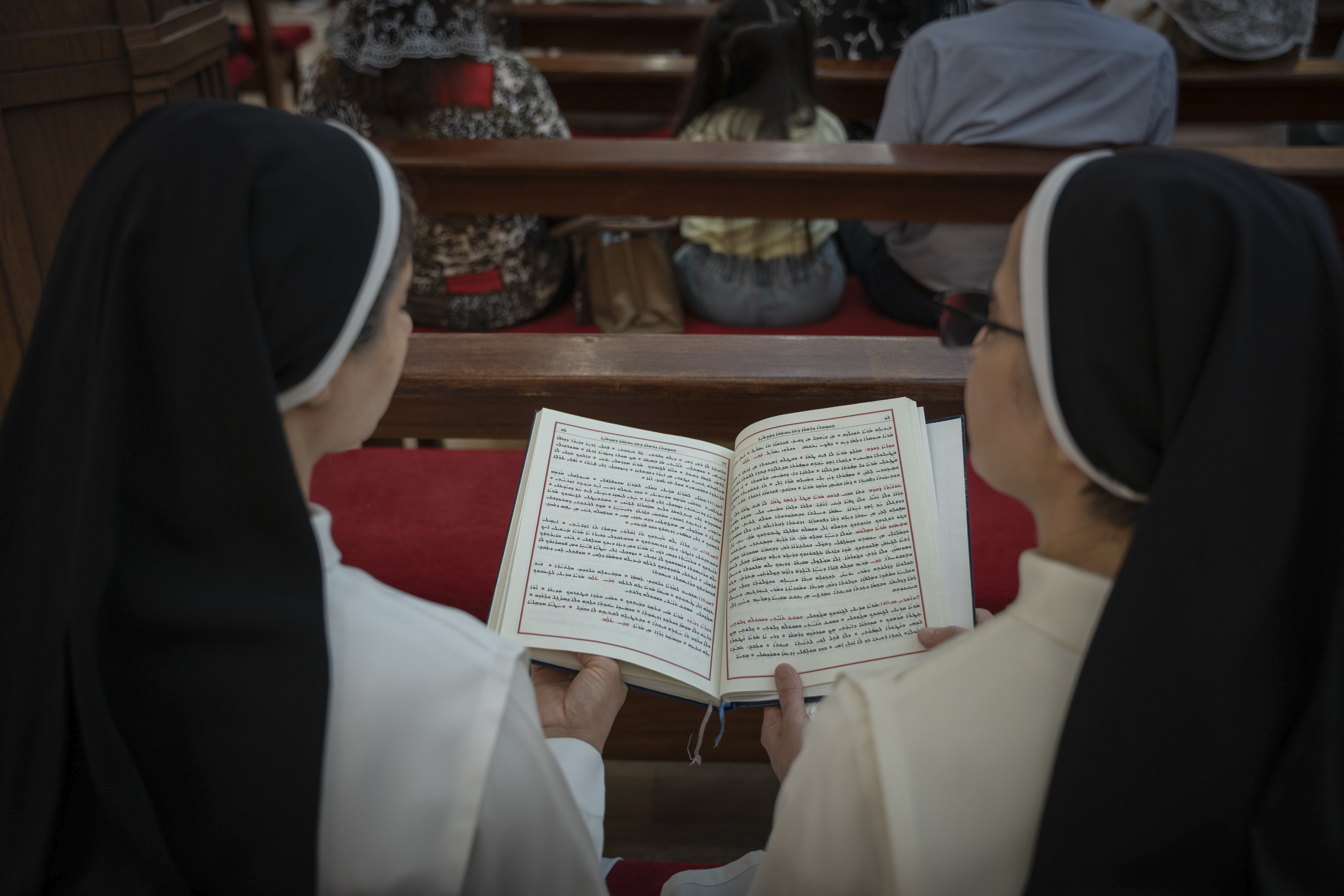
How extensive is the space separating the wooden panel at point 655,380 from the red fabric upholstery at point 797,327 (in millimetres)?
1111

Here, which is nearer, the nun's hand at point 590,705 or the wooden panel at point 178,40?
the nun's hand at point 590,705

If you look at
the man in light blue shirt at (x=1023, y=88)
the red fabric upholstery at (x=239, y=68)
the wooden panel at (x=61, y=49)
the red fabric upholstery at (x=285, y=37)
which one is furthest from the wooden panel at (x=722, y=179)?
the red fabric upholstery at (x=285, y=37)

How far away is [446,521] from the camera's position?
5.96 feet

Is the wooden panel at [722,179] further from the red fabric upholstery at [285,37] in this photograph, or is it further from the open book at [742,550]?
the red fabric upholstery at [285,37]

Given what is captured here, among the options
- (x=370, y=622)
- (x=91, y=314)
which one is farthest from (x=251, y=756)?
(x=91, y=314)

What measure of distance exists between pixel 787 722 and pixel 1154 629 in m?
0.49

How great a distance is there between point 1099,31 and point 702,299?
1.36 meters

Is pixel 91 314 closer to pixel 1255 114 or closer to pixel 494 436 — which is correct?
pixel 494 436

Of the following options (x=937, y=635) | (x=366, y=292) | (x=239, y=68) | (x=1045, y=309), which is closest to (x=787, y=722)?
(x=937, y=635)

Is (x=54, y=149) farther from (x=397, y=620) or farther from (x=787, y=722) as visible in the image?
(x=787, y=722)

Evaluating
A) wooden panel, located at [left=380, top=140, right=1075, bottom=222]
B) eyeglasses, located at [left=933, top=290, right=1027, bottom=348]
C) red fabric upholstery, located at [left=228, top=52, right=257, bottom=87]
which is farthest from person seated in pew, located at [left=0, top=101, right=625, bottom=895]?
red fabric upholstery, located at [left=228, top=52, right=257, bottom=87]

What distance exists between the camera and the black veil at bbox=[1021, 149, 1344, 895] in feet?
2.36

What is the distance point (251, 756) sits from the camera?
786 mm

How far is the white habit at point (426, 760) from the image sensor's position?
819mm
